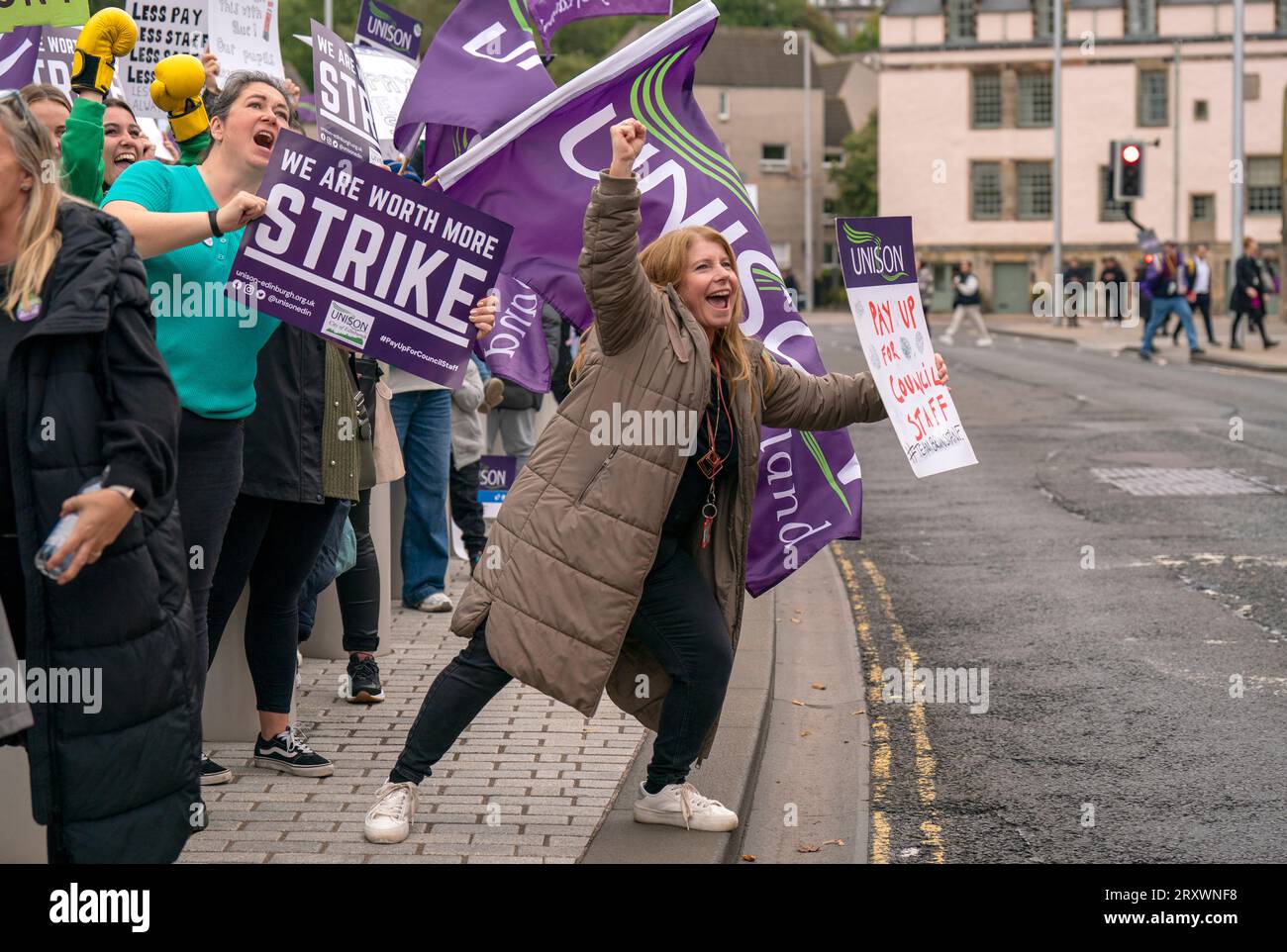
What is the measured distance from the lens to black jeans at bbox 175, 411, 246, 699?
4.57 m

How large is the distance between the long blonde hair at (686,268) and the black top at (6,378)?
5.60 feet

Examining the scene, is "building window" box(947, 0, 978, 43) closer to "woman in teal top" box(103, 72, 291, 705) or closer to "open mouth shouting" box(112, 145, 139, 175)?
"open mouth shouting" box(112, 145, 139, 175)

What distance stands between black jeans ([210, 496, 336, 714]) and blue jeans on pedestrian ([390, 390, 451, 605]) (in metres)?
2.53

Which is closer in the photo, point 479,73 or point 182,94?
point 182,94

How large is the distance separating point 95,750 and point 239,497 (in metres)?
1.84

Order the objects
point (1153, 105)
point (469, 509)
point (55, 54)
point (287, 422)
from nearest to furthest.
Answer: point (287, 422) → point (55, 54) → point (469, 509) → point (1153, 105)

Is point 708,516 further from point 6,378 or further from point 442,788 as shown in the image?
point 6,378

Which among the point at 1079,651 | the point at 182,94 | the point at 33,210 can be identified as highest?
the point at 182,94

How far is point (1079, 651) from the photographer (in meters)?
7.53

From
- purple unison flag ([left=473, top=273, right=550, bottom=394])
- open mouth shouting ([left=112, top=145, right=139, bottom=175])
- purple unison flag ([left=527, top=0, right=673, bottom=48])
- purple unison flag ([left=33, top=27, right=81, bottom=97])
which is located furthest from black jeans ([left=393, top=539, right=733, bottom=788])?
purple unison flag ([left=33, top=27, right=81, bottom=97])

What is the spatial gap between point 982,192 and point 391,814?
202 feet

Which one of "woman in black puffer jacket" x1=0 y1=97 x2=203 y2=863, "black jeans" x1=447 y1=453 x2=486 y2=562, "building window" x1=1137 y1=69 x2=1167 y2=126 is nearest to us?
"woman in black puffer jacket" x1=0 y1=97 x2=203 y2=863

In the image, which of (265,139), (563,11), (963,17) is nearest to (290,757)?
(265,139)
